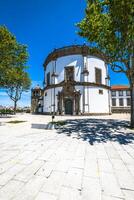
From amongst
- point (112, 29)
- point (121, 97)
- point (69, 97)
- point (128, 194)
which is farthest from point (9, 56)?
point (121, 97)

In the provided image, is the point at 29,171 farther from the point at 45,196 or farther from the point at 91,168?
the point at 91,168

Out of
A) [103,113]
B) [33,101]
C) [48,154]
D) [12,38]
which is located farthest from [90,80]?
[48,154]

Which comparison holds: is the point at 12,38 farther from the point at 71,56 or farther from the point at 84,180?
the point at 84,180

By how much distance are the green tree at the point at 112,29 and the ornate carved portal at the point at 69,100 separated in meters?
17.7

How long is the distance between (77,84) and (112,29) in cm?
1980

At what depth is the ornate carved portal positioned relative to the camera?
102 feet

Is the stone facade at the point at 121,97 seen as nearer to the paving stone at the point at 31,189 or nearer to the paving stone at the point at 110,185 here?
the paving stone at the point at 110,185

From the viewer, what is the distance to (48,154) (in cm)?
572

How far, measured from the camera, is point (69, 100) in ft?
105

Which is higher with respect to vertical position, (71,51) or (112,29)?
(71,51)

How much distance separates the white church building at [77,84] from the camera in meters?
30.9

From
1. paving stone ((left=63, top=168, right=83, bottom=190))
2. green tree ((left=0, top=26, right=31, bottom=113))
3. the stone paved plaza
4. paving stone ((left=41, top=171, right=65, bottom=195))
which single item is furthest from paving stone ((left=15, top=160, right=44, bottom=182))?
green tree ((left=0, top=26, right=31, bottom=113))

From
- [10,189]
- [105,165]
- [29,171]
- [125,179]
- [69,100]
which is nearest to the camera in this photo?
[10,189]

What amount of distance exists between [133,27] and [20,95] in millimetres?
34512
